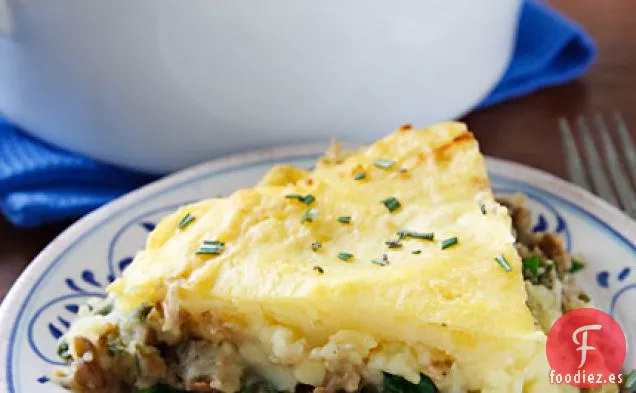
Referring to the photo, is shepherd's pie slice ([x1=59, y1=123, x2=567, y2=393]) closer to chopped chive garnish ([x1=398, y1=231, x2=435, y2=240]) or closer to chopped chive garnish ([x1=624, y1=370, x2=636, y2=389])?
chopped chive garnish ([x1=398, y1=231, x2=435, y2=240])

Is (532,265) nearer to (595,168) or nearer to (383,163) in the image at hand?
(383,163)

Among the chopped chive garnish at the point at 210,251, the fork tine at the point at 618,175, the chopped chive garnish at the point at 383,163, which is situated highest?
the fork tine at the point at 618,175

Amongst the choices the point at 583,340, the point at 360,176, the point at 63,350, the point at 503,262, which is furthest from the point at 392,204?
the point at 63,350

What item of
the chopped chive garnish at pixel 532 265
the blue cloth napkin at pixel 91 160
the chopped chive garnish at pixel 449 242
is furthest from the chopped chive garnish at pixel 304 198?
the blue cloth napkin at pixel 91 160

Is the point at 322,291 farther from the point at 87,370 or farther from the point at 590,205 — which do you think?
the point at 590,205

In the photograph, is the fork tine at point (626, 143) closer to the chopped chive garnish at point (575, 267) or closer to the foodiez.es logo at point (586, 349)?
the chopped chive garnish at point (575, 267)
